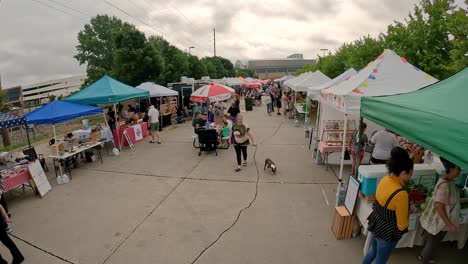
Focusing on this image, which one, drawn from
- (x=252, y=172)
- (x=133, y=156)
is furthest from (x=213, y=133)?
(x=133, y=156)

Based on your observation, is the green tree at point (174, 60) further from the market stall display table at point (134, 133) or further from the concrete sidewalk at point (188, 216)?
the concrete sidewalk at point (188, 216)

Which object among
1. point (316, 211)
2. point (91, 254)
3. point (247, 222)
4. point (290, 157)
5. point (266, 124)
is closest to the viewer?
point (91, 254)

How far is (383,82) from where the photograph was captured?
5051 millimetres

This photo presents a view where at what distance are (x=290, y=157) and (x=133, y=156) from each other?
557cm

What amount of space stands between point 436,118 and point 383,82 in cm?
298

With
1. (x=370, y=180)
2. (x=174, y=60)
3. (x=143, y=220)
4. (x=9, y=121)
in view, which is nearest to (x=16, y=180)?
(x=9, y=121)

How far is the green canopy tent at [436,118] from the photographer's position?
2088 mm

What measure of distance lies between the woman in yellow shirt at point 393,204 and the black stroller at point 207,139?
635 centimetres

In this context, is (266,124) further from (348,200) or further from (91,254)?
(91,254)

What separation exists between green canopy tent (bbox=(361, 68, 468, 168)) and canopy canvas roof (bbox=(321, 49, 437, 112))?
112cm

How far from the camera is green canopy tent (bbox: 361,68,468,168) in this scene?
6.85 ft

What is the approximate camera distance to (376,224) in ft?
8.87

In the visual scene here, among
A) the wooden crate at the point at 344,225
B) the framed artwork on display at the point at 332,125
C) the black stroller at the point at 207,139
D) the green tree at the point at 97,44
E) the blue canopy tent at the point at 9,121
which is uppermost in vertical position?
the green tree at the point at 97,44

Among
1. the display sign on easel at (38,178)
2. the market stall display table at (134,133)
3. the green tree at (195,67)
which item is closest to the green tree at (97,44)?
the green tree at (195,67)
